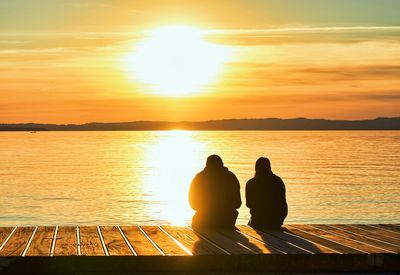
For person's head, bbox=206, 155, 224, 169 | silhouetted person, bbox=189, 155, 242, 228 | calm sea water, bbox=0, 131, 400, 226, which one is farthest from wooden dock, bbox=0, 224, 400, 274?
calm sea water, bbox=0, 131, 400, 226

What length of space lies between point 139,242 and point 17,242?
1.81m

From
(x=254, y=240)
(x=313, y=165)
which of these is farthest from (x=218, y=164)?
(x=313, y=165)

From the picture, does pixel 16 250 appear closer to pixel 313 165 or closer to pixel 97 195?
pixel 97 195

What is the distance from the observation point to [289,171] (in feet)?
236

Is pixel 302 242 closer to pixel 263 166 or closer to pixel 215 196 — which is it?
pixel 263 166

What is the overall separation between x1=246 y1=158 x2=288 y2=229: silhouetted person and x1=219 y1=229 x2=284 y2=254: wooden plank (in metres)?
0.74

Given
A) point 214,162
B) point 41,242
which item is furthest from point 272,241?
point 41,242

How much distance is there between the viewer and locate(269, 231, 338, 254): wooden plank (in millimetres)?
10889

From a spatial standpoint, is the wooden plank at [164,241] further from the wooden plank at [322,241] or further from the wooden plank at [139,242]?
the wooden plank at [322,241]

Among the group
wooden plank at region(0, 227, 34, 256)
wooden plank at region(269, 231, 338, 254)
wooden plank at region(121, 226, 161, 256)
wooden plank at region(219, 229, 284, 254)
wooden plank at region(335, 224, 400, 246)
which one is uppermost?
wooden plank at region(335, 224, 400, 246)

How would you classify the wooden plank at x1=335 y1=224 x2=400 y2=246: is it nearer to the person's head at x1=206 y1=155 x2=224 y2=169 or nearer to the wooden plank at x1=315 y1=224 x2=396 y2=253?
the wooden plank at x1=315 y1=224 x2=396 y2=253

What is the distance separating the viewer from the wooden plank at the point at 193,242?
10.7 meters

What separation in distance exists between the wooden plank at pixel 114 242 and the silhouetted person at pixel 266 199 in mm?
2531

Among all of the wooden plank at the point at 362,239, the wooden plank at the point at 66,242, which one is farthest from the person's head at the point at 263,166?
the wooden plank at the point at 66,242
